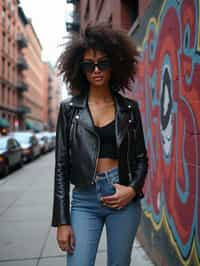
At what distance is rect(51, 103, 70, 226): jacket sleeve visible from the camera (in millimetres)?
1898

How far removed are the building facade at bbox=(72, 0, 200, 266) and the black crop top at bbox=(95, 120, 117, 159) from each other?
2.61 feet

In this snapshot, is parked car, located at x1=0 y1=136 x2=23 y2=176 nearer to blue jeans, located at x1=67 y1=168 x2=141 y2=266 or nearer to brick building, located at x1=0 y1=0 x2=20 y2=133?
blue jeans, located at x1=67 y1=168 x2=141 y2=266

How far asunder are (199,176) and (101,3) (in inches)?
350

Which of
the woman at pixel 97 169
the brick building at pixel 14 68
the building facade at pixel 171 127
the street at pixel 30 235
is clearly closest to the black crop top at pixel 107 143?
the woman at pixel 97 169

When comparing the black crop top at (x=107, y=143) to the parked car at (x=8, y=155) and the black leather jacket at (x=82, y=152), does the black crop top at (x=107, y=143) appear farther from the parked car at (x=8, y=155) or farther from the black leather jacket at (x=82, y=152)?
the parked car at (x=8, y=155)

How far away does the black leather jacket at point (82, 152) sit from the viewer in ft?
6.30

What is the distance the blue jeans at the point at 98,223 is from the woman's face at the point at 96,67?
61 cm

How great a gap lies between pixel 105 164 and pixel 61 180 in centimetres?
28

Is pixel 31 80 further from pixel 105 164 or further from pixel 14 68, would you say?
pixel 105 164

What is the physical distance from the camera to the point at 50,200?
25.5 ft

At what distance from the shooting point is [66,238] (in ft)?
6.13

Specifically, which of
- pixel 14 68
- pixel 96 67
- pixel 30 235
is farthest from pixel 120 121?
pixel 14 68

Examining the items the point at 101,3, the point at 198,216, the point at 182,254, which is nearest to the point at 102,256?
the point at 182,254

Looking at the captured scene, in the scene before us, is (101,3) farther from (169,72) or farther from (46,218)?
(169,72)
